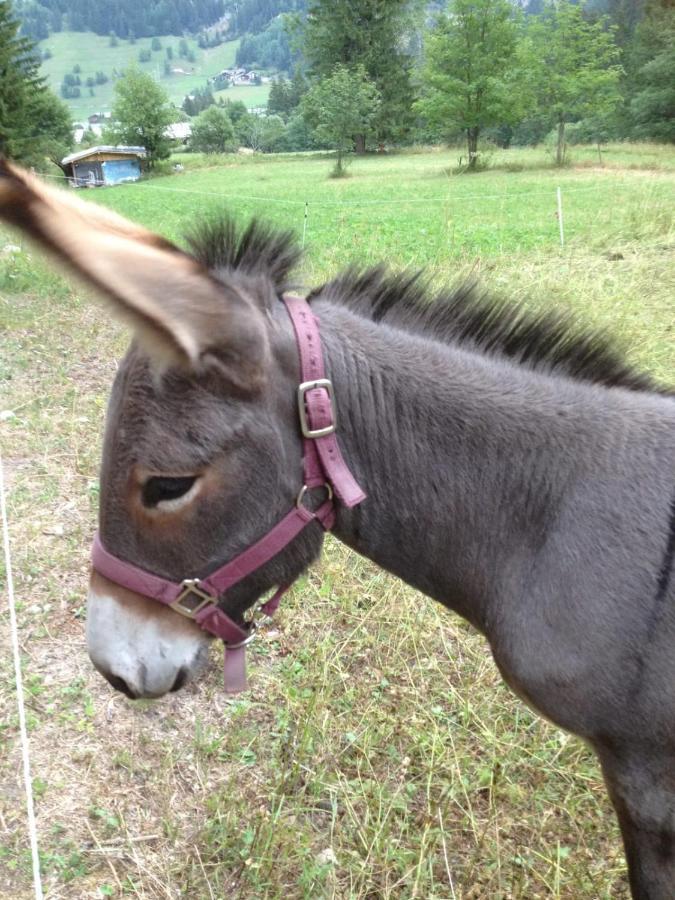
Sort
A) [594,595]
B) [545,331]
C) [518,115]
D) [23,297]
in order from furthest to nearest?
[518,115], [23,297], [545,331], [594,595]

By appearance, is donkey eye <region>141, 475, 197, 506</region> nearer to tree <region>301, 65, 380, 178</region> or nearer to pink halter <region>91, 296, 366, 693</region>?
pink halter <region>91, 296, 366, 693</region>

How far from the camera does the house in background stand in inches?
1385

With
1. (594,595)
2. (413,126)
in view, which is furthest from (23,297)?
(413,126)

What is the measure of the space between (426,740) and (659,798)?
58.9 inches

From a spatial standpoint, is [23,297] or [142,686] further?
[23,297]

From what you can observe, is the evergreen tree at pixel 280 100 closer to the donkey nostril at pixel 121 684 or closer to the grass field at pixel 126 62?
the grass field at pixel 126 62

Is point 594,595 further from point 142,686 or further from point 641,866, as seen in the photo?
point 142,686

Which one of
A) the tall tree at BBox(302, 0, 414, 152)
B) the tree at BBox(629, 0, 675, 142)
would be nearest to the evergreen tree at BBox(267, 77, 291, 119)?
the tall tree at BBox(302, 0, 414, 152)

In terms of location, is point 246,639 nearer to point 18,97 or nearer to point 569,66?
point 18,97

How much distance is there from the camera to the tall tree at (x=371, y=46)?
49.8m

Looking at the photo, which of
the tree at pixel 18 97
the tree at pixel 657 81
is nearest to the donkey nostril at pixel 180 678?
the tree at pixel 18 97

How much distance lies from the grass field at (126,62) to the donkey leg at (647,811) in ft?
286

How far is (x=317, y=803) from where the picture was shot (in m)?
2.87

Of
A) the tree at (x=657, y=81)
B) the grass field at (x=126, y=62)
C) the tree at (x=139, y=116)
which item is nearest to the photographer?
the tree at (x=139, y=116)
